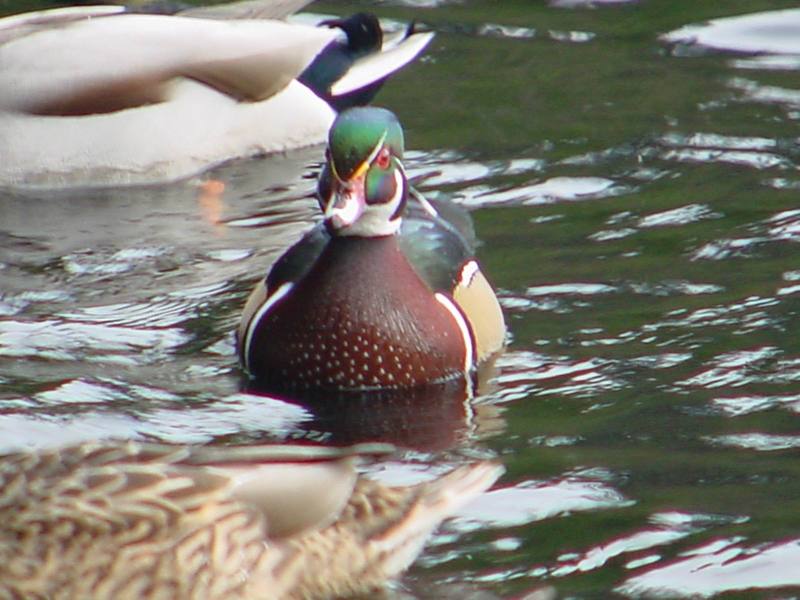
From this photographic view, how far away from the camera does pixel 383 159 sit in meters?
7.64

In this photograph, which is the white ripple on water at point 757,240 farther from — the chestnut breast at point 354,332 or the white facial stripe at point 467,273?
the chestnut breast at point 354,332

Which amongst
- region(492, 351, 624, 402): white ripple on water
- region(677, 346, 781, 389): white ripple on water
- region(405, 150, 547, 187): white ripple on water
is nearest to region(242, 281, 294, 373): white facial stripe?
region(492, 351, 624, 402): white ripple on water

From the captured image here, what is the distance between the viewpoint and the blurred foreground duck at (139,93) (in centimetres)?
1016

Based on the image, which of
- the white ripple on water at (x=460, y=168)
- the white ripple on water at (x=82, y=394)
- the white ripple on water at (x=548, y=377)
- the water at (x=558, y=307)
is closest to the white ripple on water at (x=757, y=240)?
the water at (x=558, y=307)

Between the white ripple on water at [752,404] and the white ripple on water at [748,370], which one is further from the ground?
the white ripple on water at [752,404]

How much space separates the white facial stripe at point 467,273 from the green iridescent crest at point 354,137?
0.62 metres

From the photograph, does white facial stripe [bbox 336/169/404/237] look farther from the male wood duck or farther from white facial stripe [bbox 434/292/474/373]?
white facial stripe [bbox 434/292/474/373]

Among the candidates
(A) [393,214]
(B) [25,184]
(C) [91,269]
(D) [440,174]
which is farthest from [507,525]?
(B) [25,184]

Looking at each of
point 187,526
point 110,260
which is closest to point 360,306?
point 110,260

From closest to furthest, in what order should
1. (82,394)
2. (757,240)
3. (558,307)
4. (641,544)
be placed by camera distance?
1. (641,544)
2. (82,394)
3. (558,307)
4. (757,240)

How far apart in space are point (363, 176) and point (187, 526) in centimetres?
256

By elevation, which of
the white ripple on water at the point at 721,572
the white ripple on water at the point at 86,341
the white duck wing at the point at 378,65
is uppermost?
the white duck wing at the point at 378,65

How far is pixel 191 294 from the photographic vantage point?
8445 millimetres

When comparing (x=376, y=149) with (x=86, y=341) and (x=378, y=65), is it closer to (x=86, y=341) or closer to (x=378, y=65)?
(x=86, y=341)
